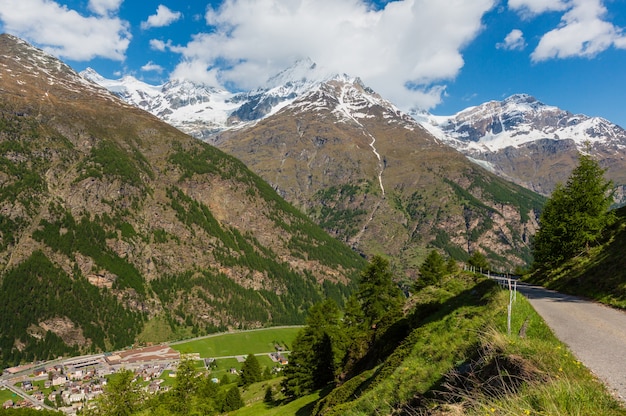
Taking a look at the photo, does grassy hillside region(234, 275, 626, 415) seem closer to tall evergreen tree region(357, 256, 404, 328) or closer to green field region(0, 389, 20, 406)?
tall evergreen tree region(357, 256, 404, 328)

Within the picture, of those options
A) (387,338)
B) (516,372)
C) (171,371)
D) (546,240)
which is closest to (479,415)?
(516,372)

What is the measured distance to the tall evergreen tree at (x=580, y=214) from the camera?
128 feet

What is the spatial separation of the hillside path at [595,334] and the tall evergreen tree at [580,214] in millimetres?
18221

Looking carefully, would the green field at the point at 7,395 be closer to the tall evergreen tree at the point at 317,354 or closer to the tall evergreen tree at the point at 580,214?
the tall evergreen tree at the point at 317,354

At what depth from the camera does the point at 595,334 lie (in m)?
15.2

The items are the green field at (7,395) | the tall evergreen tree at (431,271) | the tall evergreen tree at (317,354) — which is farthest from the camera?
the green field at (7,395)

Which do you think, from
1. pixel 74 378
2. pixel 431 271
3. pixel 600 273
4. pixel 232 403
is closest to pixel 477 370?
pixel 600 273

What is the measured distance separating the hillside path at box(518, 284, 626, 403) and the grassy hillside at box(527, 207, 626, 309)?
1.84 metres

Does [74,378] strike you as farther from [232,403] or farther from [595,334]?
[595,334]

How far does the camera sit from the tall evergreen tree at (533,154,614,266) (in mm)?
38906

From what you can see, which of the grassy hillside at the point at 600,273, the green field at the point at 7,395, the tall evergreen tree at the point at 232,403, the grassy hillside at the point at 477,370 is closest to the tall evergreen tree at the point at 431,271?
the grassy hillside at the point at 600,273

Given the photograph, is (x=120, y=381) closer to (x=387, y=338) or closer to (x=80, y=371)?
(x=387, y=338)

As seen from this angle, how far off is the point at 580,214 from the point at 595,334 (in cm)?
2932

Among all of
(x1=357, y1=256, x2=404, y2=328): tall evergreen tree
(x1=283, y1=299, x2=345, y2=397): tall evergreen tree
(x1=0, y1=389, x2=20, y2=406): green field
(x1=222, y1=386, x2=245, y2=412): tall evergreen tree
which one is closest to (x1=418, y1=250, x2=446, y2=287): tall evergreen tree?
(x1=357, y1=256, x2=404, y2=328): tall evergreen tree
